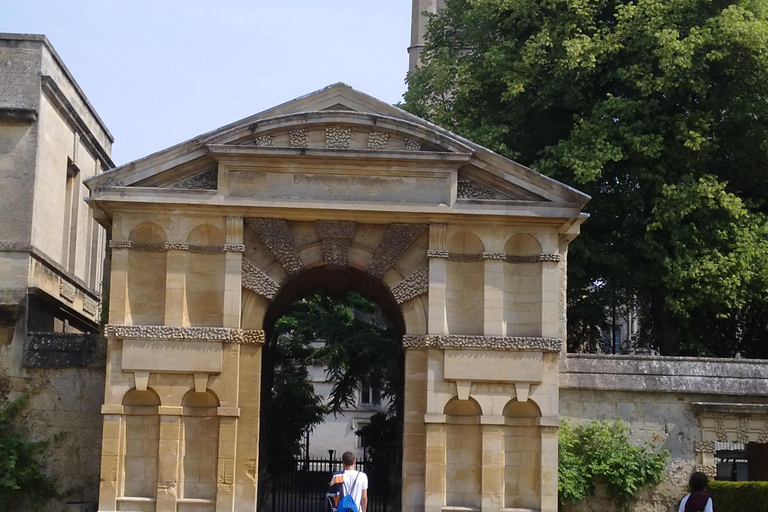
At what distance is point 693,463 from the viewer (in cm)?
2197

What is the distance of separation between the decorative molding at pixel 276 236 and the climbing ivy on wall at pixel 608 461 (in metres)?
6.09

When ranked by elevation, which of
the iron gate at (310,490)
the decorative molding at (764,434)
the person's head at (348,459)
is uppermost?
the decorative molding at (764,434)

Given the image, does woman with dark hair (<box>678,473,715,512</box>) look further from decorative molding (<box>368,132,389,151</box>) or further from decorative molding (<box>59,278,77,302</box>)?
decorative molding (<box>59,278,77,302</box>)

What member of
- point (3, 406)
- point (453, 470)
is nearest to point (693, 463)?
point (453, 470)

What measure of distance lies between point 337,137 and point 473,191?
102 inches

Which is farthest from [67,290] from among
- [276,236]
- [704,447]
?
[704,447]

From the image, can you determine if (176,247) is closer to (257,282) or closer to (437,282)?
(257,282)

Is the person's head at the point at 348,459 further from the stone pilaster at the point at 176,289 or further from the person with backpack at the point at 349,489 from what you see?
the stone pilaster at the point at 176,289

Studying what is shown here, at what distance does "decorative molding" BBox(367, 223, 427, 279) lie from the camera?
20.6 metres

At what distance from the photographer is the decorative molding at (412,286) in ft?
67.5

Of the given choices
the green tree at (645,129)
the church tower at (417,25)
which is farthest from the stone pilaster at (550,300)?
the church tower at (417,25)

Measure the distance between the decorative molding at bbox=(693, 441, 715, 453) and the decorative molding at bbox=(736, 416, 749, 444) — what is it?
53cm

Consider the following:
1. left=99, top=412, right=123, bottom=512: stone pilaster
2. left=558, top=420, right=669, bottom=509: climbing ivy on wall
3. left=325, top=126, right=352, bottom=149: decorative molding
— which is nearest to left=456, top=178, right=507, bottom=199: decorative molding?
left=325, top=126, right=352, bottom=149: decorative molding

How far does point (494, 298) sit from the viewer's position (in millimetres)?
20484
